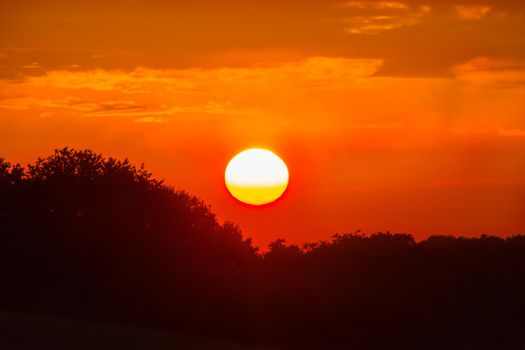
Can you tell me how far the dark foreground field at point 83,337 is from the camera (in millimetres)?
32469

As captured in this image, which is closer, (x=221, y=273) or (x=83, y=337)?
(x=83, y=337)

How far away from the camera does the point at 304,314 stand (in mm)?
46625

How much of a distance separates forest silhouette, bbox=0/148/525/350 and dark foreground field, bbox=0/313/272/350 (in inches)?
212

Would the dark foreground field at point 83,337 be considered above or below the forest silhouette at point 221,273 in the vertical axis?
below

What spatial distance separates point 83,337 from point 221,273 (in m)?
16.3

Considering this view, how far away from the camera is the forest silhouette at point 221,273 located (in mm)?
46062

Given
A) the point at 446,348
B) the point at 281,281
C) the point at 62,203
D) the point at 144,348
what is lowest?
the point at 144,348

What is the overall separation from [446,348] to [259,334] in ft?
27.6

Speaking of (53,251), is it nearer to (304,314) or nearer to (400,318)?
(304,314)

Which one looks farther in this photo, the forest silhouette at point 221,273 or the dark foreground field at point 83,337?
the forest silhouette at point 221,273

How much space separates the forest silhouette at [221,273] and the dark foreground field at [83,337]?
539 cm

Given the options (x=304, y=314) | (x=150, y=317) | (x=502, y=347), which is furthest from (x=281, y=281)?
(x=502, y=347)

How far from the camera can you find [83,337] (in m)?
34.9

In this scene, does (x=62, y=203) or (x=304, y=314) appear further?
(x=62, y=203)
